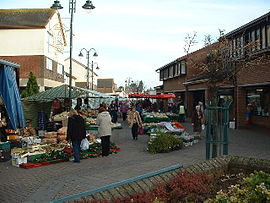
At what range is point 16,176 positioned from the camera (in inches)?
296

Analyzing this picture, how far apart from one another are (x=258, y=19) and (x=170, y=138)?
1018cm

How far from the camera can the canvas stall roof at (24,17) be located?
→ 33.1m

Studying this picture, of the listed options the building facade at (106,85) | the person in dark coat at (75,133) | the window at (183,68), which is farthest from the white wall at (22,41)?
the building facade at (106,85)

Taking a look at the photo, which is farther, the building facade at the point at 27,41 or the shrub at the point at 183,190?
the building facade at the point at 27,41

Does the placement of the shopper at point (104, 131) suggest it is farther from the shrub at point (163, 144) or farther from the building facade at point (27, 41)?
the building facade at point (27, 41)

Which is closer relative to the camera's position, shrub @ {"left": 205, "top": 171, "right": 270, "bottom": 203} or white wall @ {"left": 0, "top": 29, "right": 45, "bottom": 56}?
shrub @ {"left": 205, "top": 171, "right": 270, "bottom": 203}

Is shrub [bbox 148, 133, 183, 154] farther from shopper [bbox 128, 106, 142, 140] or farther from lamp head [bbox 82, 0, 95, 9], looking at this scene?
lamp head [bbox 82, 0, 95, 9]

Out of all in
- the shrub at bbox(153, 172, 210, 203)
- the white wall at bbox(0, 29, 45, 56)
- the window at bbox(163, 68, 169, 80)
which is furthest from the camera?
the window at bbox(163, 68, 169, 80)

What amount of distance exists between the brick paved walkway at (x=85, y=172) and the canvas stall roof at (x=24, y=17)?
2677cm

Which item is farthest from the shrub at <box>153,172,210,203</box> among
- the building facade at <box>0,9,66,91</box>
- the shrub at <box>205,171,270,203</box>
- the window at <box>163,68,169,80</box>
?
the window at <box>163,68,169,80</box>

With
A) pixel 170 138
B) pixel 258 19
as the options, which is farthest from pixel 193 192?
pixel 258 19

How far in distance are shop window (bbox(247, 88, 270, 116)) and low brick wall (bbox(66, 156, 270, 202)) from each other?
46.1 ft

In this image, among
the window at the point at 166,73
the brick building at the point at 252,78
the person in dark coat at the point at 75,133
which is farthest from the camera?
the window at the point at 166,73

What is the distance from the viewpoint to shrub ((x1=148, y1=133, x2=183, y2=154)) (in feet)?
35.0
